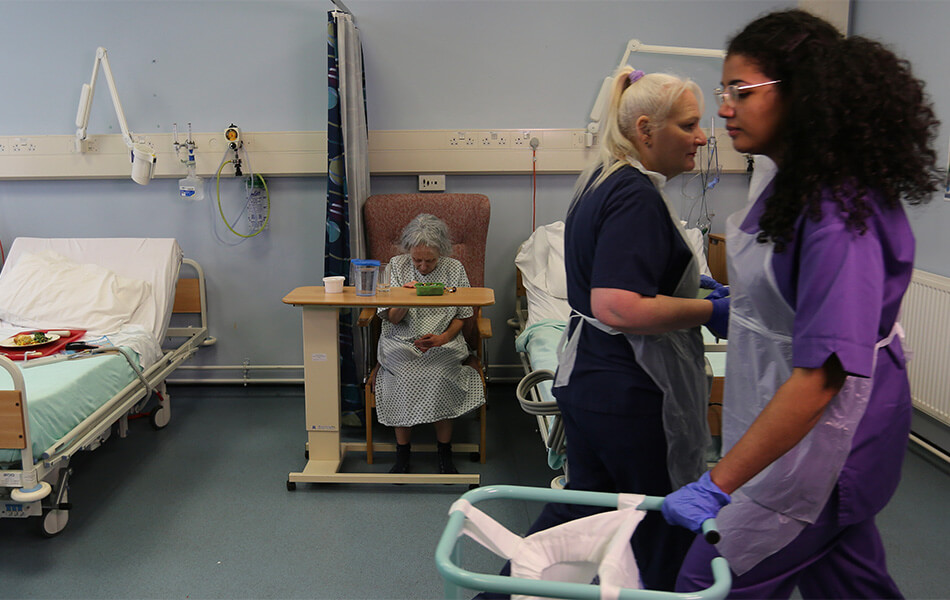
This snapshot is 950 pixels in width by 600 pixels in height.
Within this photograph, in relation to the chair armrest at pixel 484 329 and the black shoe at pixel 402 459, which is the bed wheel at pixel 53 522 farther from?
the chair armrest at pixel 484 329

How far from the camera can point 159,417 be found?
3.21 m

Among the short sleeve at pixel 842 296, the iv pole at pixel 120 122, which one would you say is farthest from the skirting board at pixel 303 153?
the short sleeve at pixel 842 296

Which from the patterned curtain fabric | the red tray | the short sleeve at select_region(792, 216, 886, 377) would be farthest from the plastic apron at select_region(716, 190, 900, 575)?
the red tray

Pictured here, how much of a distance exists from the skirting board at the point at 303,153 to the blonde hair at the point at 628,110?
2.07 meters

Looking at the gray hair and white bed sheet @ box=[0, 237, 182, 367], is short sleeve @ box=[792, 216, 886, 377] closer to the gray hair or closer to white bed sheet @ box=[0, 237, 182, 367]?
the gray hair

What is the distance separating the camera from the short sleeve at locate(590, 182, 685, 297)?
1261mm

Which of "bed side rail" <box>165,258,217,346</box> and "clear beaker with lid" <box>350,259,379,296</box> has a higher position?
"clear beaker with lid" <box>350,259,379,296</box>

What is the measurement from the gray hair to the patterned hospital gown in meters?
0.09

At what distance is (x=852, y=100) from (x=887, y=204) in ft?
0.53

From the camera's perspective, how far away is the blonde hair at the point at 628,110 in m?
1.35

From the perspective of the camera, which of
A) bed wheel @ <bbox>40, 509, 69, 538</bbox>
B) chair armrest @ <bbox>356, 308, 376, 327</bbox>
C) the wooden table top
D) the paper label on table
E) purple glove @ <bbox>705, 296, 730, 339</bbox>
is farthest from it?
chair armrest @ <bbox>356, 308, 376, 327</bbox>

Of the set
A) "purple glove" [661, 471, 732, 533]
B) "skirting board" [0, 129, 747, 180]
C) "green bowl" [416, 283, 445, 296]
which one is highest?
"skirting board" [0, 129, 747, 180]

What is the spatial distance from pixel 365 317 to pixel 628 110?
1.79m

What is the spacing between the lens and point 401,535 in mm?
2328
